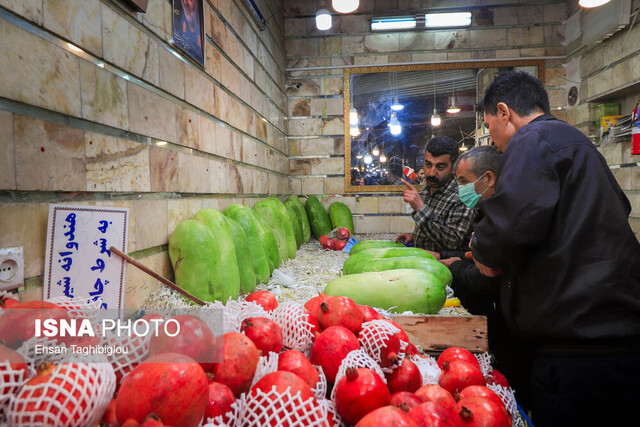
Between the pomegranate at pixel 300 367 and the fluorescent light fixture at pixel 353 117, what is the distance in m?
5.39

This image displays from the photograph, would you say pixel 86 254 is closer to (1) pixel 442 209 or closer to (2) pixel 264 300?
(2) pixel 264 300

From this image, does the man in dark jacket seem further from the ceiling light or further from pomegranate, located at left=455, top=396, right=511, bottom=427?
the ceiling light

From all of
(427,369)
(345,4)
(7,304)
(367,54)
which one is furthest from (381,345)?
(367,54)

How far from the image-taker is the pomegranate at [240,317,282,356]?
1.17 metres

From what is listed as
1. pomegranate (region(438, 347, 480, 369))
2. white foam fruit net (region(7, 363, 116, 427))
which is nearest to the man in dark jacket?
pomegranate (region(438, 347, 480, 369))

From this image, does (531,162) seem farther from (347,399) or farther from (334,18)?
(334,18)

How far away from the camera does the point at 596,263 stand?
139 cm

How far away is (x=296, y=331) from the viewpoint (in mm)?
1294

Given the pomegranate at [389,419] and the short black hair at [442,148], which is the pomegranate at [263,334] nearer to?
the pomegranate at [389,419]

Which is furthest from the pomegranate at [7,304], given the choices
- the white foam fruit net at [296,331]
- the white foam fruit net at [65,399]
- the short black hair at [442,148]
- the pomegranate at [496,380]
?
the short black hair at [442,148]

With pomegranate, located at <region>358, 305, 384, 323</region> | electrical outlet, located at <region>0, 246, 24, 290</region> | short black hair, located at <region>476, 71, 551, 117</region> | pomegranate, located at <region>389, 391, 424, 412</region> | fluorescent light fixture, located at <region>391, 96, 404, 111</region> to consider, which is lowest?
pomegranate, located at <region>389, 391, 424, 412</region>

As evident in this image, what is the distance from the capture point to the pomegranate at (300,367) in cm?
107

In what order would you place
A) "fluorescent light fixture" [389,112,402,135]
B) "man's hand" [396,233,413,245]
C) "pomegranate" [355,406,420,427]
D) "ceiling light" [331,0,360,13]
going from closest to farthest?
"pomegranate" [355,406,420,427] < "man's hand" [396,233,413,245] < "ceiling light" [331,0,360,13] < "fluorescent light fixture" [389,112,402,135]

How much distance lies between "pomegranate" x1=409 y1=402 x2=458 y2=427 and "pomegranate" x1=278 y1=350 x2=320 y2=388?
12.1 inches
